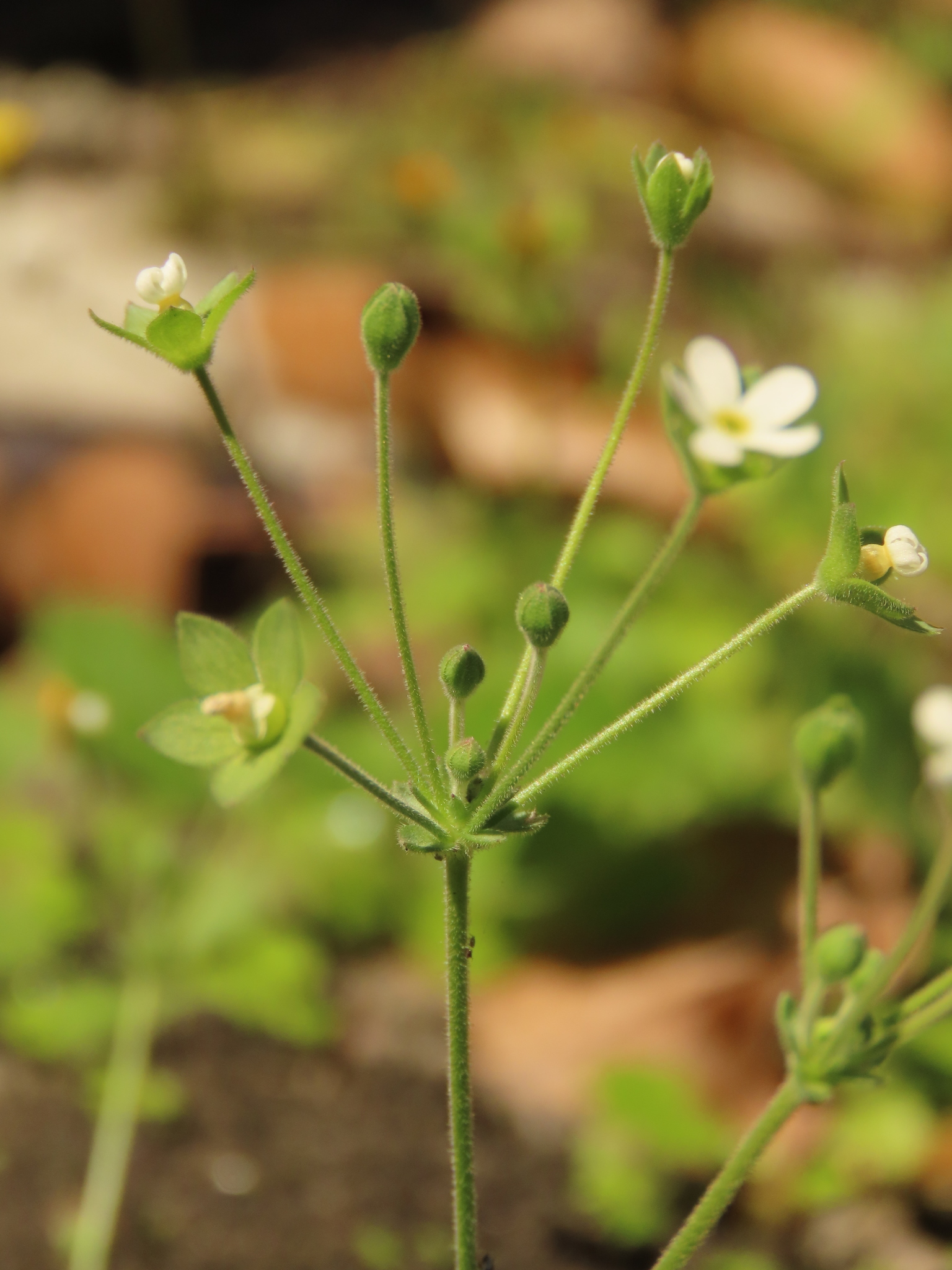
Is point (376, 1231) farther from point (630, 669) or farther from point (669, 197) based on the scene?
point (669, 197)

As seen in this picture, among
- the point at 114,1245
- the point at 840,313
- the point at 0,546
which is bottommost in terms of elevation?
the point at 114,1245

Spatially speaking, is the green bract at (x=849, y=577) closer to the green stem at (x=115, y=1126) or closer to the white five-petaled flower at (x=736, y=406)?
the white five-petaled flower at (x=736, y=406)

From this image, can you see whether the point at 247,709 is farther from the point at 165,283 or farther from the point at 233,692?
the point at 165,283

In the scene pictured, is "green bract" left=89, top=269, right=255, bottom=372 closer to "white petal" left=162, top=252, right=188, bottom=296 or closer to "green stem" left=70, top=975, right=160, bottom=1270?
"white petal" left=162, top=252, right=188, bottom=296

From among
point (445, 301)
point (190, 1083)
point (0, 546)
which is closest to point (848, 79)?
point (445, 301)

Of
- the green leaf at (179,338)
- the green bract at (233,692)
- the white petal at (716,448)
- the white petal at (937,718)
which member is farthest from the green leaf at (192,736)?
the white petal at (937,718)

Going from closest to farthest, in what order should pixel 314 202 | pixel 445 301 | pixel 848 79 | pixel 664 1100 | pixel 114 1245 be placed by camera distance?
1. pixel 114 1245
2. pixel 664 1100
3. pixel 445 301
4. pixel 314 202
5. pixel 848 79
